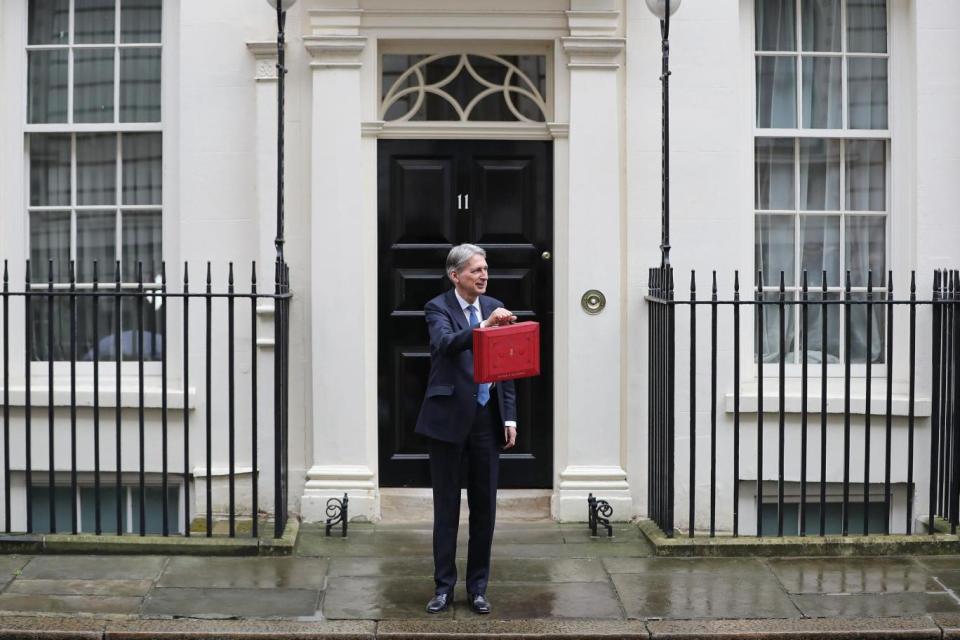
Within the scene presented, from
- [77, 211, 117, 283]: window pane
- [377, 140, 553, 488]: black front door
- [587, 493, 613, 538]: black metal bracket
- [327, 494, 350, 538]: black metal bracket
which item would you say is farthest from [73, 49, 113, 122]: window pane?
[587, 493, 613, 538]: black metal bracket

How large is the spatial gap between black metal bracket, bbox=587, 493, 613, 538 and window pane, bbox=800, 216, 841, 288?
7.22 feet

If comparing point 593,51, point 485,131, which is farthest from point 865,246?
point 485,131

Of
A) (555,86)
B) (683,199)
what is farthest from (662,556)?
(555,86)

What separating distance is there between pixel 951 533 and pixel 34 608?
5371 mm

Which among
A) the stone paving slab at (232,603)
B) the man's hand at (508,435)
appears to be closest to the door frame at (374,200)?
the stone paving slab at (232,603)

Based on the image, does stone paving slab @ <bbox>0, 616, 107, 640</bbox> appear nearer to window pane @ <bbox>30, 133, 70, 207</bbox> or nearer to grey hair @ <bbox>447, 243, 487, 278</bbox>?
grey hair @ <bbox>447, 243, 487, 278</bbox>

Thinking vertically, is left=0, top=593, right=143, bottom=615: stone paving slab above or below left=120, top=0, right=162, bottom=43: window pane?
below

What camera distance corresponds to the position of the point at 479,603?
272 inches

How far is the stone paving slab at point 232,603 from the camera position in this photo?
6871mm

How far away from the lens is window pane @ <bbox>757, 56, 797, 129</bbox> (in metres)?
9.20

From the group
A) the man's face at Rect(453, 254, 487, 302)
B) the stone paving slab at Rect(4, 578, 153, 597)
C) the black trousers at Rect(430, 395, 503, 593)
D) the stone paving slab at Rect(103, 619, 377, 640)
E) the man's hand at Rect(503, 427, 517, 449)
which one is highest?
the man's face at Rect(453, 254, 487, 302)

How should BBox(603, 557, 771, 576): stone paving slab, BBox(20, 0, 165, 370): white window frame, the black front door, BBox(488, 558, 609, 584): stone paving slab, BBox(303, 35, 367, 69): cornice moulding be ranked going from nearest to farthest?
1. BBox(488, 558, 609, 584): stone paving slab
2. BBox(603, 557, 771, 576): stone paving slab
3. BBox(303, 35, 367, 69): cornice moulding
4. the black front door
5. BBox(20, 0, 165, 370): white window frame

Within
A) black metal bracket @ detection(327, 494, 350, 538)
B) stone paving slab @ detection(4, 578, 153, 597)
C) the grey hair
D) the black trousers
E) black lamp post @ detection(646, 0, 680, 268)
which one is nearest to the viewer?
the grey hair

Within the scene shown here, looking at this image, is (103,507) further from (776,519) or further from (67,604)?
(776,519)
